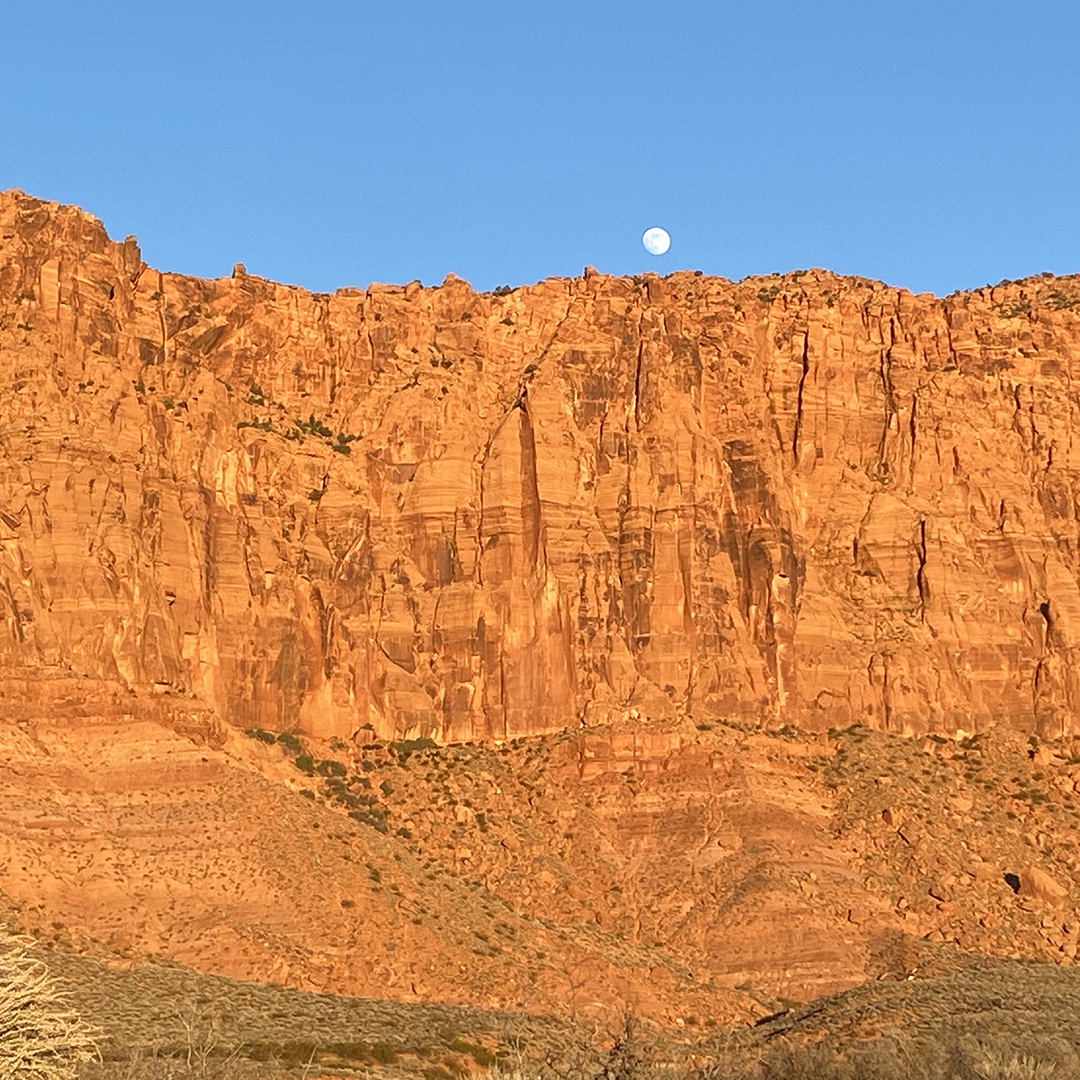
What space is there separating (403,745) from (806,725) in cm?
2104

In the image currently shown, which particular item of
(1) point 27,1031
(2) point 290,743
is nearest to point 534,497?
(2) point 290,743

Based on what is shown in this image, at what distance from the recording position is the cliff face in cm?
10944

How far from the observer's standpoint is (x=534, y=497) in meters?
120

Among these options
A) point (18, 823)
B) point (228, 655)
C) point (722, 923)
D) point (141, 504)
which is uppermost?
point (141, 504)

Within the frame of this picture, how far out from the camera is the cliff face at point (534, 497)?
109438 mm

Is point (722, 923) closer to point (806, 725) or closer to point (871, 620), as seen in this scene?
point (806, 725)

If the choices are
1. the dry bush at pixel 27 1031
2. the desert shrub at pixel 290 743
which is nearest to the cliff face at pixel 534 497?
the desert shrub at pixel 290 743

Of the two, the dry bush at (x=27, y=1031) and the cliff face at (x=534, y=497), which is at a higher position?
the cliff face at (x=534, y=497)

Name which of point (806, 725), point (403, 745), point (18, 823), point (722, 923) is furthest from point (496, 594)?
point (18, 823)

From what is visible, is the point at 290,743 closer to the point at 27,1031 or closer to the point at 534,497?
the point at 534,497

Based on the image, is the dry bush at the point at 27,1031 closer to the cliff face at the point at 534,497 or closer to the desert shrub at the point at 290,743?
the cliff face at the point at 534,497

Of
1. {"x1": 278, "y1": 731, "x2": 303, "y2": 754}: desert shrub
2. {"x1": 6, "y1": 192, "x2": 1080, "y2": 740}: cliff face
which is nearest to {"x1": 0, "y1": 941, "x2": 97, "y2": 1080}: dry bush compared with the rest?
{"x1": 6, "y1": 192, "x2": 1080, "y2": 740}: cliff face

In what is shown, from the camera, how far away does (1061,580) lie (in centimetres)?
12581

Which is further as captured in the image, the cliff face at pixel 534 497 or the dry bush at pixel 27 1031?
the cliff face at pixel 534 497
